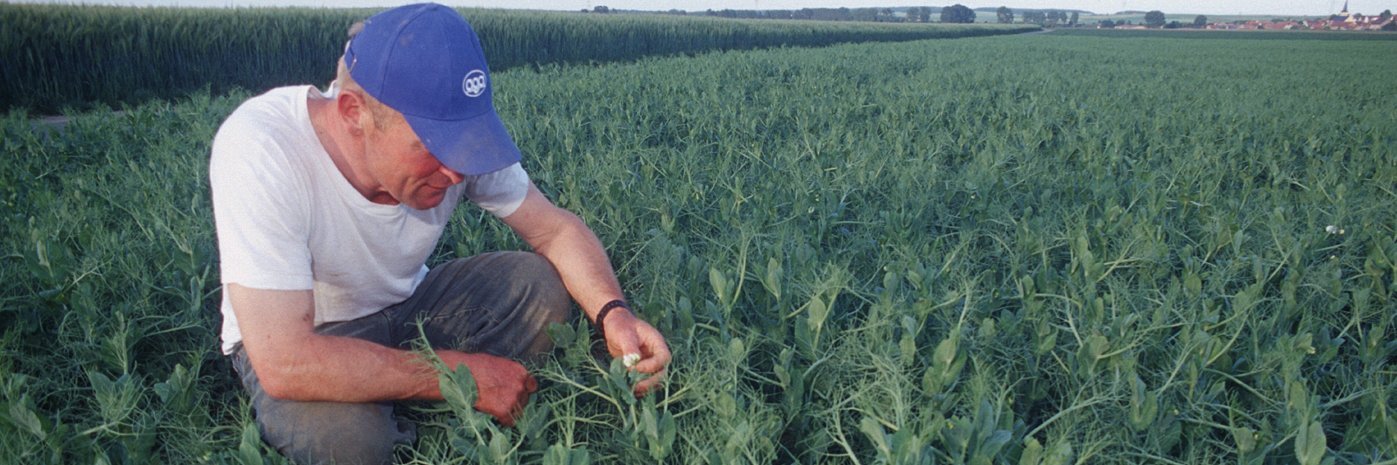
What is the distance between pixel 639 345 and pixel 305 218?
2.64 feet

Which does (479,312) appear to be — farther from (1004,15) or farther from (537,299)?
(1004,15)

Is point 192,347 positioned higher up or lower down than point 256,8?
lower down

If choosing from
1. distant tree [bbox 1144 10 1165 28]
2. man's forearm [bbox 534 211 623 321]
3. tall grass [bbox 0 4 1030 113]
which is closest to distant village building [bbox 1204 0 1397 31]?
distant tree [bbox 1144 10 1165 28]

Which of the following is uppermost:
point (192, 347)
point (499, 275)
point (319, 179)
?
point (319, 179)

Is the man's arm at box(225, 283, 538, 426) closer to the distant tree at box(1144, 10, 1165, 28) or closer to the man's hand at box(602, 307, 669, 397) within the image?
the man's hand at box(602, 307, 669, 397)

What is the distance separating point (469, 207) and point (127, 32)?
10.5 metres

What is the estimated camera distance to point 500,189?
2.16 metres

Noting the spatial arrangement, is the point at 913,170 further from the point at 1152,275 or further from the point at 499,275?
the point at 499,275

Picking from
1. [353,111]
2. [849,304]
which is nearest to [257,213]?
[353,111]

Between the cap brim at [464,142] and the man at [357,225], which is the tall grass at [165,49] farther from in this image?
the cap brim at [464,142]

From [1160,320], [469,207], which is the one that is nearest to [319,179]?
[469,207]

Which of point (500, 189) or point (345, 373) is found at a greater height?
point (500, 189)

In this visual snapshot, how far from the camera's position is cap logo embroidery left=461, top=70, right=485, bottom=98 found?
5.44ft

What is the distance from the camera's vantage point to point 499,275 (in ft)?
7.73
